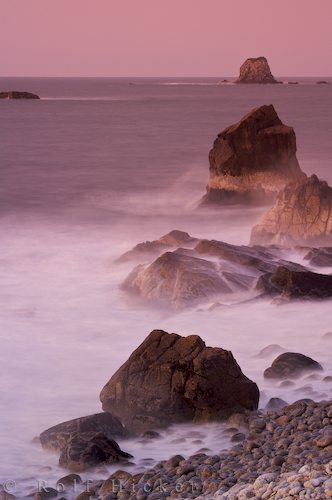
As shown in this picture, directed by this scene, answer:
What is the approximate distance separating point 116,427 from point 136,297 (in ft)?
21.1

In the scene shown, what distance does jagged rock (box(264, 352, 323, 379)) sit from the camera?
Answer: 37.9ft

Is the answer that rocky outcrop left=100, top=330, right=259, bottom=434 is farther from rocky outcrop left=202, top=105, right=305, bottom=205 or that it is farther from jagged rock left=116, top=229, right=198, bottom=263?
rocky outcrop left=202, top=105, right=305, bottom=205

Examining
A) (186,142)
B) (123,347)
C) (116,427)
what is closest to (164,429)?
(116,427)

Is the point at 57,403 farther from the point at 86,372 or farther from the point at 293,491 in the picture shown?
the point at 293,491

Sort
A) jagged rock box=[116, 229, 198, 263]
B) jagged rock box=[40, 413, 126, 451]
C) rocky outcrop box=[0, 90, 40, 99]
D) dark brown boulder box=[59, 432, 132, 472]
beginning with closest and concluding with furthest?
1. dark brown boulder box=[59, 432, 132, 472]
2. jagged rock box=[40, 413, 126, 451]
3. jagged rock box=[116, 229, 198, 263]
4. rocky outcrop box=[0, 90, 40, 99]

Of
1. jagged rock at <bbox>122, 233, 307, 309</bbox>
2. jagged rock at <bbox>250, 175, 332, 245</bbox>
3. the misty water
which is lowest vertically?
the misty water

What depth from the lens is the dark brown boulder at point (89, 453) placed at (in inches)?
359

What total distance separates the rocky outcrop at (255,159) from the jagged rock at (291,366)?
13.8m

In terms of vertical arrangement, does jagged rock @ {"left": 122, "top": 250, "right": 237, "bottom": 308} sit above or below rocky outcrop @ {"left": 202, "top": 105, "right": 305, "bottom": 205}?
below

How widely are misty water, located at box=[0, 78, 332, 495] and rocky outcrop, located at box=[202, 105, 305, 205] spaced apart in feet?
2.90

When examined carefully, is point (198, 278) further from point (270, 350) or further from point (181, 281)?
point (270, 350)

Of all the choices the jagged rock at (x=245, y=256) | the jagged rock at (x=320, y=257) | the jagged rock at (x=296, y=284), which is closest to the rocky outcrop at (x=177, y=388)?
the jagged rock at (x=296, y=284)

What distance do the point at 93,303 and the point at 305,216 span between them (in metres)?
6.01

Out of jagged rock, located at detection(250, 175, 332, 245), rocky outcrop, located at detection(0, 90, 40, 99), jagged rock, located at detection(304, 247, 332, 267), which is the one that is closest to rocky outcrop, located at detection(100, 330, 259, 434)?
jagged rock, located at detection(304, 247, 332, 267)
